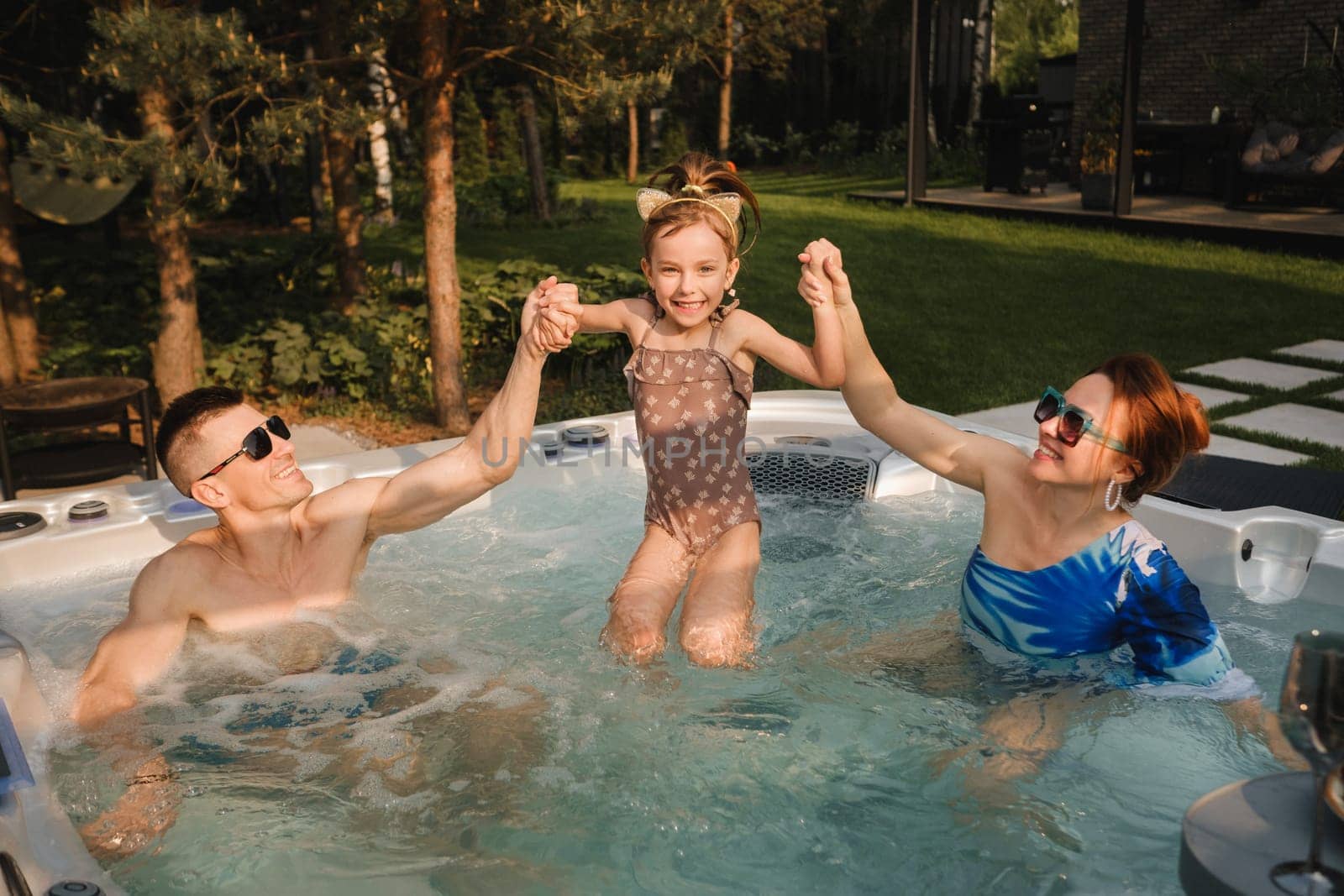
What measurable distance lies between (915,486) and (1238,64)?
10423 millimetres

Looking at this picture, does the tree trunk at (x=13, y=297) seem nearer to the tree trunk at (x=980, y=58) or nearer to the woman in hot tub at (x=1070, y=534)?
the woman in hot tub at (x=1070, y=534)

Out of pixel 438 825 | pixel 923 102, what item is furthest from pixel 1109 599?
pixel 923 102

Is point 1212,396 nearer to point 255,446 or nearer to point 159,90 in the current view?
point 255,446

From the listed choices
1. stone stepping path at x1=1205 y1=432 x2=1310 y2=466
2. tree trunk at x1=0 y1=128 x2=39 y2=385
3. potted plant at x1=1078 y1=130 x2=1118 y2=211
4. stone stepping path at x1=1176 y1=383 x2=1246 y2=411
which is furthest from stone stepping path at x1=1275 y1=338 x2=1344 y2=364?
tree trunk at x1=0 y1=128 x2=39 y2=385

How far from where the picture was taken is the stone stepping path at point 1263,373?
6.41 meters

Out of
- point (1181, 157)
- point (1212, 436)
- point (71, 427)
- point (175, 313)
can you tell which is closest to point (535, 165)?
point (1181, 157)

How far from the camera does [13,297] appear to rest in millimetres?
7070

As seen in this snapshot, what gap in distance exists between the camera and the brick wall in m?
12.1

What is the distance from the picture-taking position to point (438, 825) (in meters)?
2.51

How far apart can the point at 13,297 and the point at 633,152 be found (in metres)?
12.3

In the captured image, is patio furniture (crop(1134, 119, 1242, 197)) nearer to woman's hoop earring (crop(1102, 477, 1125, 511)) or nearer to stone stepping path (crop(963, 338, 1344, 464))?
stone stepping path (crop(963, 338, 1344, 464))

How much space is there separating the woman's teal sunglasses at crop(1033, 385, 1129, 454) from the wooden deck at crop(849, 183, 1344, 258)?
8.66 metres

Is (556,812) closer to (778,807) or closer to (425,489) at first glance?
(778,807)

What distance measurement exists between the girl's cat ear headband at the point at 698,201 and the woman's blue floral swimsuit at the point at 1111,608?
112cm
